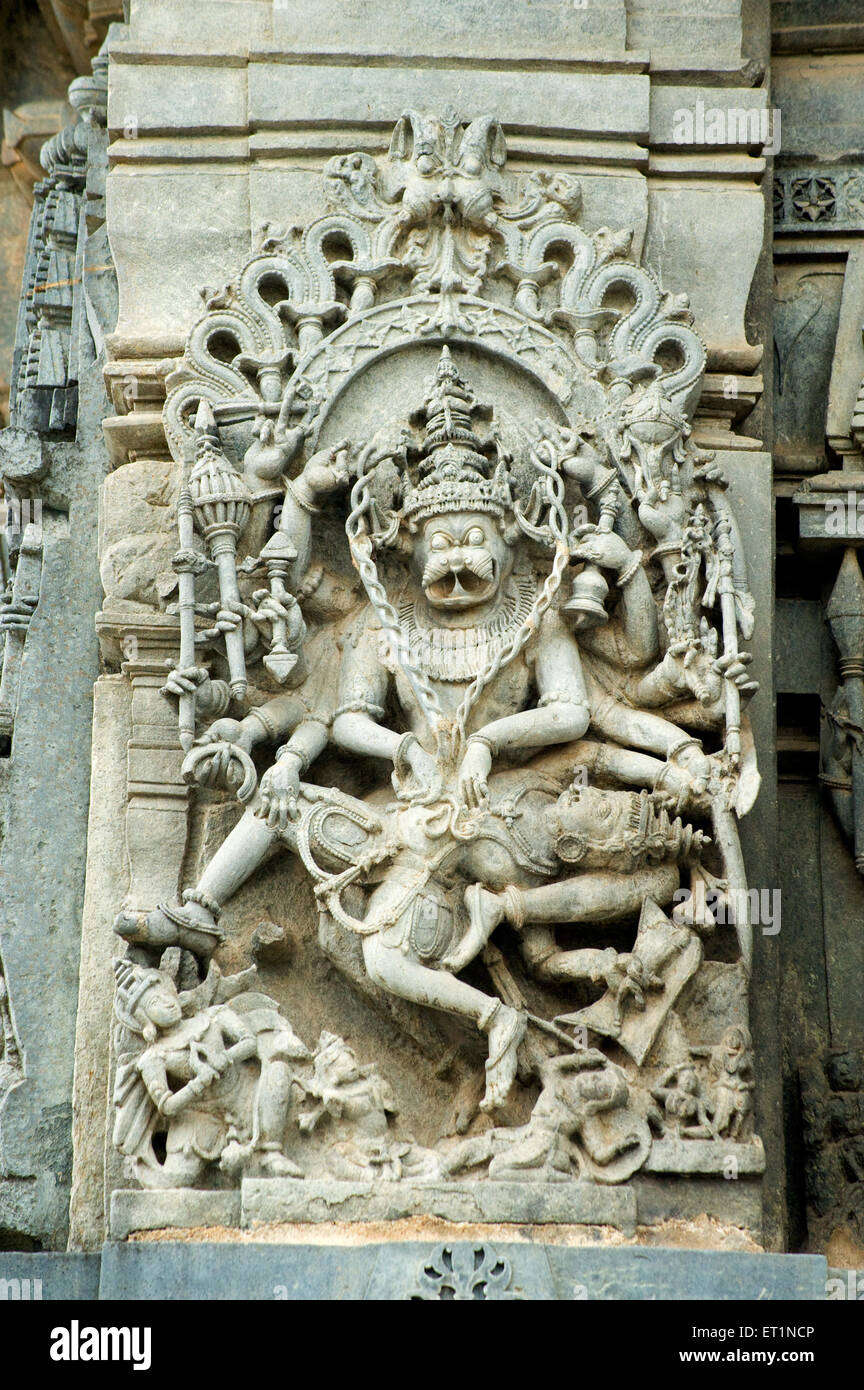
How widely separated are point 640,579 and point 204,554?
147 cm

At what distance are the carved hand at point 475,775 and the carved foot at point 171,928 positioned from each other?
0.91 m

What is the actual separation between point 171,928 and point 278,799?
535 mm

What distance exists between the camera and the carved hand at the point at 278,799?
7.61m

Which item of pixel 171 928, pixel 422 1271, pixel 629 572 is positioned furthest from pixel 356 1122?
pixel 629 572

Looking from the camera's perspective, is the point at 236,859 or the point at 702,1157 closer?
the point at 702,1157

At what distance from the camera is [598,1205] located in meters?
7.12

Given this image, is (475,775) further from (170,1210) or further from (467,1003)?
(170,1210)

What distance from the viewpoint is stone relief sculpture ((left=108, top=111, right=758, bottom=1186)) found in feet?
24.0

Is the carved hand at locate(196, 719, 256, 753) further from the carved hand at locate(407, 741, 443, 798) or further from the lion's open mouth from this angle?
the lion's open mouth

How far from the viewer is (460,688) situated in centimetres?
788

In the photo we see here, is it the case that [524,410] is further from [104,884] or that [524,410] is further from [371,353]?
[104,884]

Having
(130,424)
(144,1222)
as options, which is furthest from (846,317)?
(144,1222)

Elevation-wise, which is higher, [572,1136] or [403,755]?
[403,755]

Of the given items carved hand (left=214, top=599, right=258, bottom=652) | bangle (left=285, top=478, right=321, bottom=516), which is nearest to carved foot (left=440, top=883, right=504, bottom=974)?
carved hand (left=214, top=599, right=258, bottom=652)
